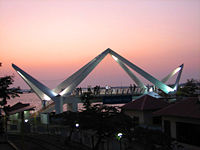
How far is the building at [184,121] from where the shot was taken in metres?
16.7

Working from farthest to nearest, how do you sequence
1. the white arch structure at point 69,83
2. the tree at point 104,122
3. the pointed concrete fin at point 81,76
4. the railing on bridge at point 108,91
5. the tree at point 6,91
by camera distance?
1. the railing on bridge at point 108,91
2. the pointed concrete fin at point 81,76
3. the white arch structure at point 69,83
4. the tree at point 104,122
5. the tree at point 6,91

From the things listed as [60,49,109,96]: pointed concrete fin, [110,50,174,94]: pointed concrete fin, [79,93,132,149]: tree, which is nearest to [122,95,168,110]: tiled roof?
[79,93,132,149]: tree

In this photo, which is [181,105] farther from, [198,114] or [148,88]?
[148,88]

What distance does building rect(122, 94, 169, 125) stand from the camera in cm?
2422

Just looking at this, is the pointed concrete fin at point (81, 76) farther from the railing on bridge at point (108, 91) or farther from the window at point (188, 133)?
the window at point (188, 133)

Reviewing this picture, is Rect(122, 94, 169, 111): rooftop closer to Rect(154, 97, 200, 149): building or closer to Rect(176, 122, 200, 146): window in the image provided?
Rect(154, 97, 200, 149): building

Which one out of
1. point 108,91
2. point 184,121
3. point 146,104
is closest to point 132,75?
point 108,91

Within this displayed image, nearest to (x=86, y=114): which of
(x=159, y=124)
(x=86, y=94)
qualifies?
(x=159, y=124)

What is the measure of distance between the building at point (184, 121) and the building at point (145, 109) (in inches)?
165

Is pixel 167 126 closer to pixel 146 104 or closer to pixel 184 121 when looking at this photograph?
pixel 184 121

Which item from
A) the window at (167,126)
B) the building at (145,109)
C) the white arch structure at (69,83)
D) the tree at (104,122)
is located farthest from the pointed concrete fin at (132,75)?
the window at (167,126)

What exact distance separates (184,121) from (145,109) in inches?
258

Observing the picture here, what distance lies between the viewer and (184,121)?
17.8 meters

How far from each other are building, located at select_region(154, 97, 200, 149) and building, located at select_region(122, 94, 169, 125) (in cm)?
419
